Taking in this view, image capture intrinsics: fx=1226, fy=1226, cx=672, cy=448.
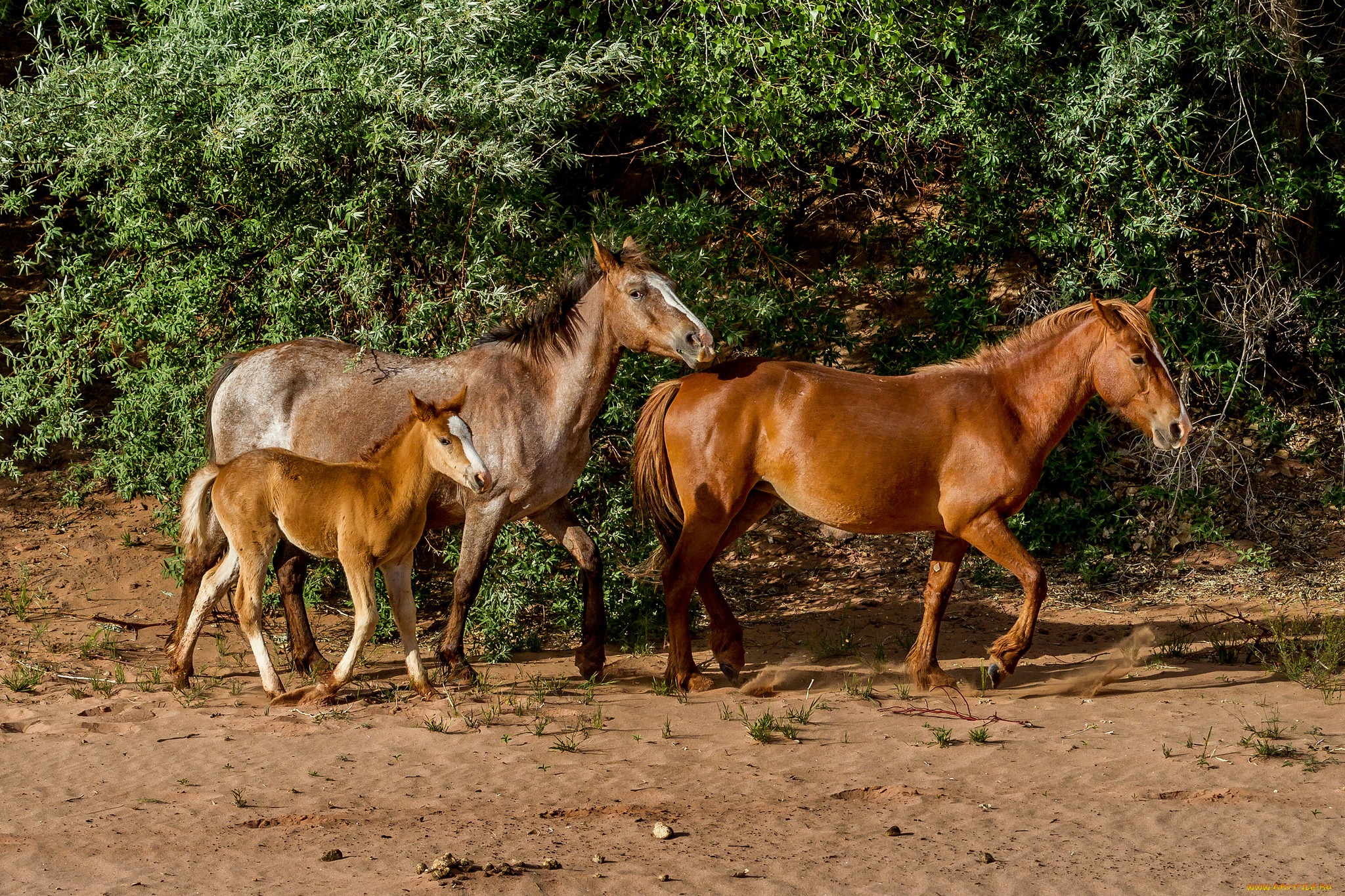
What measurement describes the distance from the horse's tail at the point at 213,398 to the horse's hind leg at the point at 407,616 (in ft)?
5.68

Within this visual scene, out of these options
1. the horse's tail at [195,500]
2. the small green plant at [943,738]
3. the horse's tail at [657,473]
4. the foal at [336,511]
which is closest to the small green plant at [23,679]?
the horse's tail at [195,500]

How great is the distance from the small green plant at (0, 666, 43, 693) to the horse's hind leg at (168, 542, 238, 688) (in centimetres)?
62

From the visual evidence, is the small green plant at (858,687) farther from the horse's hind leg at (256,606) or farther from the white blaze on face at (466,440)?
the horse's hind leg at (256,606)

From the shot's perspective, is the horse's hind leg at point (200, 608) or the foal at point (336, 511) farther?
the horse's hind leg at point (200, 608)

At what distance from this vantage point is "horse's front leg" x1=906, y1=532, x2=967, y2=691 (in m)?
7.09

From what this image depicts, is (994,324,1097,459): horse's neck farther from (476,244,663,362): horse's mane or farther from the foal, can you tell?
the foal

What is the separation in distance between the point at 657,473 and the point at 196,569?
272 cm

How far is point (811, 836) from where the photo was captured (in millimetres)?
4863

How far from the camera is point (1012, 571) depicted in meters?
6.86

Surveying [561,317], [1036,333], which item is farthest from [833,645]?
[561,317]

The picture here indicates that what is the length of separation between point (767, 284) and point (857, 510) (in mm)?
3013

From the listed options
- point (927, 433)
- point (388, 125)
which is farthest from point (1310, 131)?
point (388, 125)

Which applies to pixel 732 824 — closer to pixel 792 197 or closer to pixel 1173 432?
pixel 1173 432

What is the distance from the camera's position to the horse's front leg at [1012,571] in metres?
6.77
